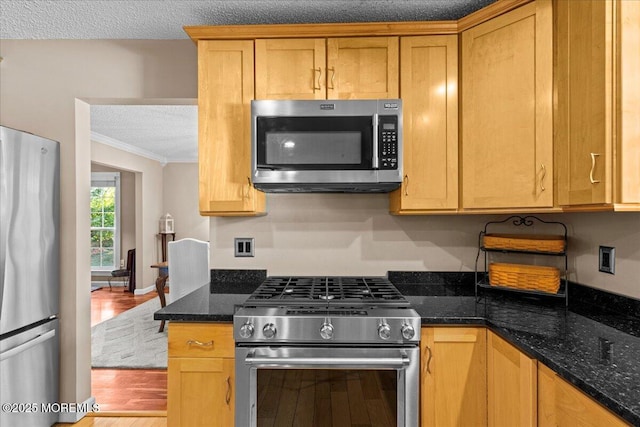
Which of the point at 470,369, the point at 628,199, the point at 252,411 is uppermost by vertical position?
the point at 628,199

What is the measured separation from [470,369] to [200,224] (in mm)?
6713

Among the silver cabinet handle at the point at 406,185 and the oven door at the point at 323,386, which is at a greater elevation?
the silver cabinet handle at the point at 406,185

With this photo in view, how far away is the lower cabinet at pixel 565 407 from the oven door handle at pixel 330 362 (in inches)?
19.7

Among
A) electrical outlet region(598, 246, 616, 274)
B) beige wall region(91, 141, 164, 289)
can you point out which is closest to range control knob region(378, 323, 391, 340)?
electrical outlet region(598, 246, 616, 274)

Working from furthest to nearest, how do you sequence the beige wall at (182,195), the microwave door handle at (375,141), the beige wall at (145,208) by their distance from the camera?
1. the beige wall at (182,195)
2. the beige wall at (145,208)
3. the microwave door handle at (375,141)

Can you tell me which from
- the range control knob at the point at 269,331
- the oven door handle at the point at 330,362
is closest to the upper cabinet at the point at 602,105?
the oven door handle at the point at 330,362

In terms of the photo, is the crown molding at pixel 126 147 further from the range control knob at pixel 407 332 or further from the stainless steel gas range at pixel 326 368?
the range control knob at pixel 407 332

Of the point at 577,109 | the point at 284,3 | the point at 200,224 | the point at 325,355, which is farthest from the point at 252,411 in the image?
the point at 200,224

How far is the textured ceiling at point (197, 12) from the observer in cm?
197

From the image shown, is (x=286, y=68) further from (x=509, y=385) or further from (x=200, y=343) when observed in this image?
(x=509, y=385)

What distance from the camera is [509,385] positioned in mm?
1399

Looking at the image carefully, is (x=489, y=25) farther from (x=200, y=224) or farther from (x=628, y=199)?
(x=200, y=224)

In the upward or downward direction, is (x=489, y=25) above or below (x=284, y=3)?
below

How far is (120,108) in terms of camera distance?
397 centimetres
